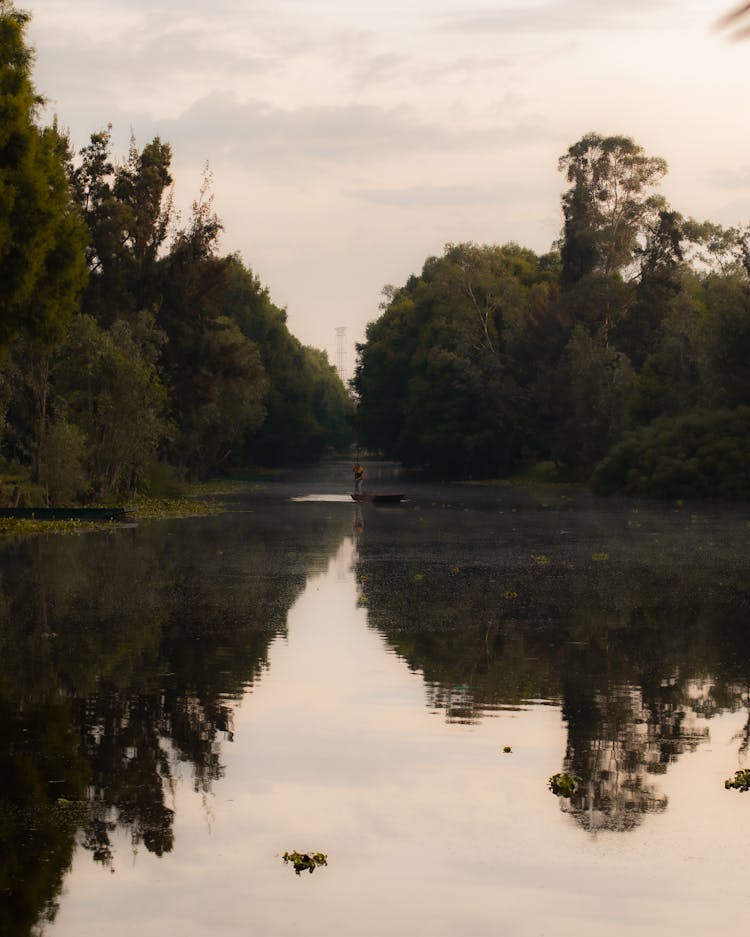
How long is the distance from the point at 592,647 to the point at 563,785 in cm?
782

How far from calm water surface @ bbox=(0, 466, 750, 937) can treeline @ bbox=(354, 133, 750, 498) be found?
159 feet

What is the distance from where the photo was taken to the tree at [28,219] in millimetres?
38531

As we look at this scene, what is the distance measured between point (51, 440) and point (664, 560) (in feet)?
83.3

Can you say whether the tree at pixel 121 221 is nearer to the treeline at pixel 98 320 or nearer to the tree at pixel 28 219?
the treeline at pixel 98 320

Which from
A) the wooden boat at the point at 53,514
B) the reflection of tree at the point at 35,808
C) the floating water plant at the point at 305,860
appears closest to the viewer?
the reflection of tree at the point at 35,808

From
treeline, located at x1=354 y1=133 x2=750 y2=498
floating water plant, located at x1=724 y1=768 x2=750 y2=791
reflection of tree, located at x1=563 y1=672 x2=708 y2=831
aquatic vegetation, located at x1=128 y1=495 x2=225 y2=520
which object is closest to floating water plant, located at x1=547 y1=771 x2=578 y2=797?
reflection of tree, located at x1=563 y1=672 x2=708 y2=831

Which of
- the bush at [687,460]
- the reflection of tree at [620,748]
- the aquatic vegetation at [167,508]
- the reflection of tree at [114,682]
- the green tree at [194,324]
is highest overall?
the green tree at [194,324]

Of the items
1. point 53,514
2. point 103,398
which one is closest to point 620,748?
point 53,514

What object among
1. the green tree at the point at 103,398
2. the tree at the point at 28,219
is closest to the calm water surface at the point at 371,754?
the tree at the point at 28,219

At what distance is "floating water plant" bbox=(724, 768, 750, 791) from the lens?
1062cm

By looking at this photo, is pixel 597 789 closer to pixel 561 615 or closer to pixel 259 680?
pixel 259 680

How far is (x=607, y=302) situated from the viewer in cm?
9231

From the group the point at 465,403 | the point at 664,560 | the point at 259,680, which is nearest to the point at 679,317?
the point at 465,403

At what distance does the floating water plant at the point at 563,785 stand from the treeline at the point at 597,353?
6030cm
